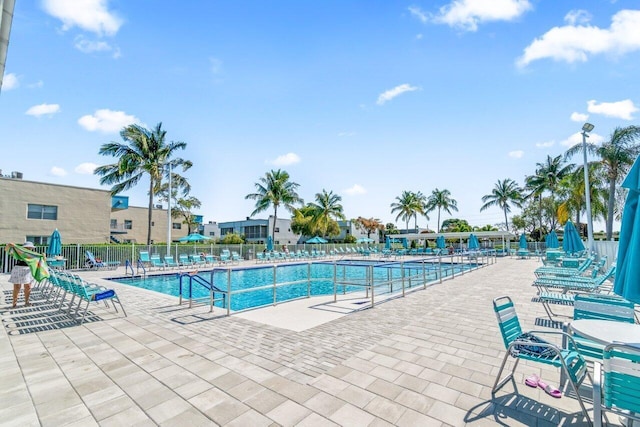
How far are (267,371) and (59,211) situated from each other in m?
24.7

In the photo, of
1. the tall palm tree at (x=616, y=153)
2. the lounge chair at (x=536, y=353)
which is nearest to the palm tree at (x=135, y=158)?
the lounge chair at (x=536, y=353)

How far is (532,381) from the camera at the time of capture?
128 inches

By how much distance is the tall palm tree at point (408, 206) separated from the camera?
46.1 meters

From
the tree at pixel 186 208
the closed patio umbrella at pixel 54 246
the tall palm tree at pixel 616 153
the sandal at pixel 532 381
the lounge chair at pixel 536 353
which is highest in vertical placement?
the tall palm tree at pixel 616 153

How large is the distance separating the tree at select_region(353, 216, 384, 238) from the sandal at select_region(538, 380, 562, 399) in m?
51.1

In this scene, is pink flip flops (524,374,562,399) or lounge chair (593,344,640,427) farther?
pink flip flops (524,374,562,399)

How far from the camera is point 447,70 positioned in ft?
31.2

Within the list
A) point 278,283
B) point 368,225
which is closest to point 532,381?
point 278,283

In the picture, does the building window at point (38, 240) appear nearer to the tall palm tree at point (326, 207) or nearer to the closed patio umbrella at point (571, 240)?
the tall palm tree at point (326, 207)

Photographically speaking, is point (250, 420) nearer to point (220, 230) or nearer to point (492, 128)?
point (492, 128)

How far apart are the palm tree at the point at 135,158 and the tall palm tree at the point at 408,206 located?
33.9 meters

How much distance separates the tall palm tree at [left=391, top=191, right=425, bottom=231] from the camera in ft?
151

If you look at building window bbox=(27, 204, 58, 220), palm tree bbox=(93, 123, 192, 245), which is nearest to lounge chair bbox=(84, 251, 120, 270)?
palm tree bbox=(93, 123, 192, 245)

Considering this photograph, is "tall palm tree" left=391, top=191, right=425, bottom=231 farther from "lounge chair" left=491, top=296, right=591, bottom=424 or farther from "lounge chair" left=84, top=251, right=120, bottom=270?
"lounge chair" left=491, top=296, right=591, bottom=424
